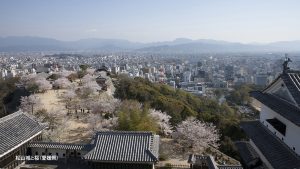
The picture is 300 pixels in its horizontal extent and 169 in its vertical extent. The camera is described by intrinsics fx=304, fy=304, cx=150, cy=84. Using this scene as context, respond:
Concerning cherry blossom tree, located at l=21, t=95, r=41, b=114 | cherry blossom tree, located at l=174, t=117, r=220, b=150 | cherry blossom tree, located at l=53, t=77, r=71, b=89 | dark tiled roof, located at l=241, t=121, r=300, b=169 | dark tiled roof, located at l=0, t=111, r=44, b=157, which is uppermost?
dark tiled roof, located at l=241, t=121, r=300, b=169

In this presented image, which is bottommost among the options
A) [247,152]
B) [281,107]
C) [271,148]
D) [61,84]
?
[61,84]

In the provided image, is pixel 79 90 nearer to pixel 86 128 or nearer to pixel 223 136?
pixel 86 128

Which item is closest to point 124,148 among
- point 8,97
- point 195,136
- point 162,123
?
point 195,136

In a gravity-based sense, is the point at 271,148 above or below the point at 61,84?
above

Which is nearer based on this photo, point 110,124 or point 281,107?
point 281,107

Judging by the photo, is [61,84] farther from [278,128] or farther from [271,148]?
[271,148]

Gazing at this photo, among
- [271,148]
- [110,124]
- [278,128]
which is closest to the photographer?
[271,148]

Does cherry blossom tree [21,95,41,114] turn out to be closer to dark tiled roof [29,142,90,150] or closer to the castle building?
dark tiled roof [29,142,90,150]

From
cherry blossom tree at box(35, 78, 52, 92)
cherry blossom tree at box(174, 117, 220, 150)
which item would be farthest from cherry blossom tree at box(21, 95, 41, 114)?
cherry blossom tree at box(174, 117, 220, 150)
